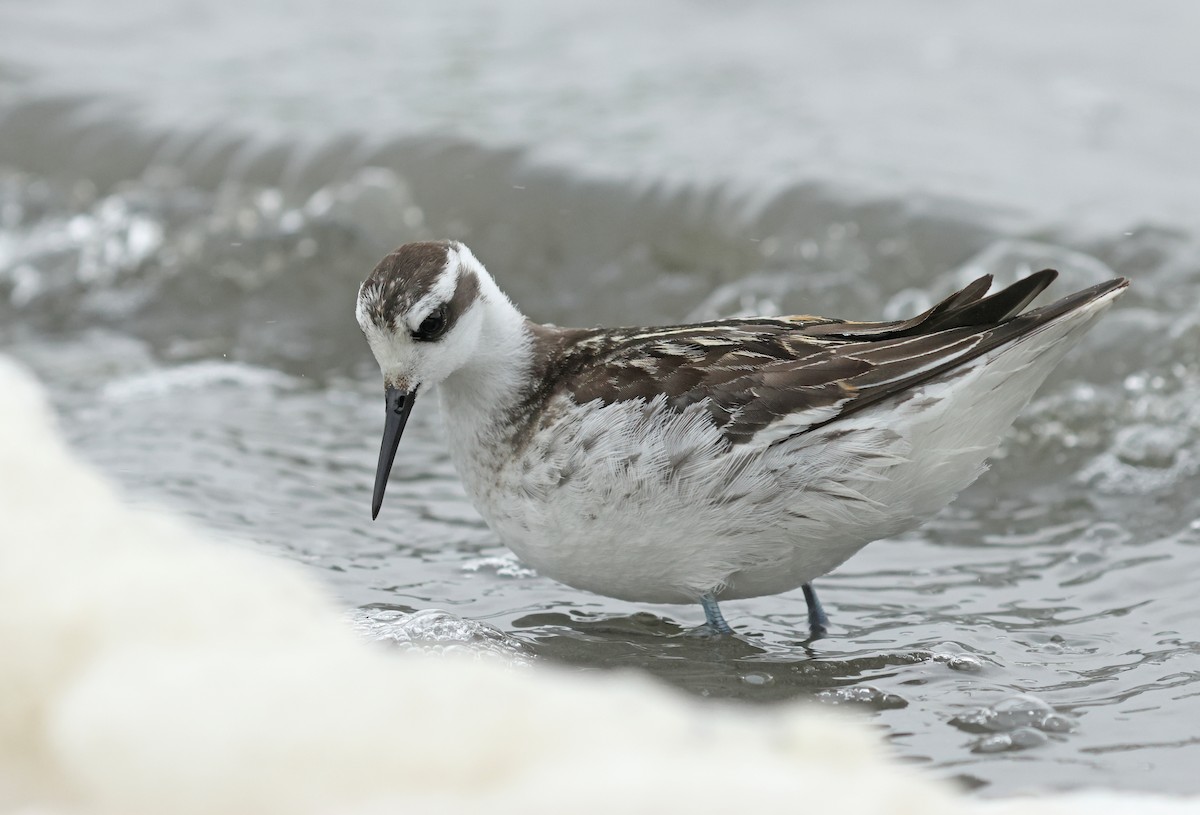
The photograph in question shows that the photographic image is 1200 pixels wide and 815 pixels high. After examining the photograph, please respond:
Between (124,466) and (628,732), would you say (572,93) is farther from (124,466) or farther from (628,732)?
(628,732)

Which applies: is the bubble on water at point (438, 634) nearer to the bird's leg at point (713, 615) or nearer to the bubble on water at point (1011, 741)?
the bird's leg at point (713, 615)

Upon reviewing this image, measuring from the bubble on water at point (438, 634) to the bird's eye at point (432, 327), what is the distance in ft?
3.23

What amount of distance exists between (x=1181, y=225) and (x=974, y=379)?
4296 millimetres

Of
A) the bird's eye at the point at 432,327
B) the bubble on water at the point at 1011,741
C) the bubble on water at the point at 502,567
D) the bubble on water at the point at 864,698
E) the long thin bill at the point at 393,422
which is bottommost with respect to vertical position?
the bubble on water at the point at 502,567

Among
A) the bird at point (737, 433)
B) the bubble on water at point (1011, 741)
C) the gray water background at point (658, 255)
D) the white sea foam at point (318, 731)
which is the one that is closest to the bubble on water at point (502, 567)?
the gray water background at point (658, 255)

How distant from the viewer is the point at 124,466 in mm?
6879

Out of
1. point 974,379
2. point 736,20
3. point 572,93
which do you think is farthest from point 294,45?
point 974,379

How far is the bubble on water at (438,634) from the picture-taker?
16.5 ft

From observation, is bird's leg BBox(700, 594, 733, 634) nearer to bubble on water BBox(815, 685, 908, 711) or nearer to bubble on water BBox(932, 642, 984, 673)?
bubble on water BBox(815, 685, 908, 711)

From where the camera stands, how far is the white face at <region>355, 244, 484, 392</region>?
527cm

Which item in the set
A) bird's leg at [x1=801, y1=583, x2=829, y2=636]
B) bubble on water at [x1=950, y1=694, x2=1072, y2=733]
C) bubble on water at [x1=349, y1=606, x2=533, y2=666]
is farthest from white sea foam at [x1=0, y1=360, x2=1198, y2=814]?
bird's leg at [x1=801, y1=583, x2=829, y2=636]

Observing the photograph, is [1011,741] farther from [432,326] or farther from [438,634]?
[432,326]

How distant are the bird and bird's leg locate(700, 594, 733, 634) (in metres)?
0.01

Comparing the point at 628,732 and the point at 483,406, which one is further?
the point at 483,406
